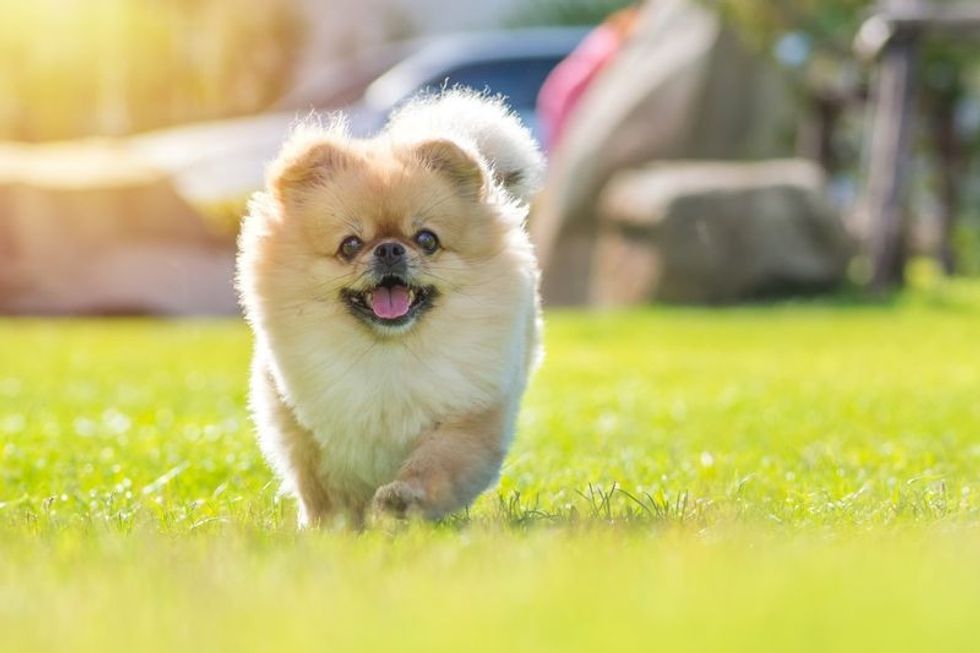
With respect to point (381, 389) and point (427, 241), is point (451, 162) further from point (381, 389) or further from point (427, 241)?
point (381, 389)

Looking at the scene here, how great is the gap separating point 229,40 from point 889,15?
1285 centimetres

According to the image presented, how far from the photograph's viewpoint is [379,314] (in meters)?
4.30

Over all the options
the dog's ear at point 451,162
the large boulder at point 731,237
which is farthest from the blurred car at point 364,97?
the dog's ear at point 451,162

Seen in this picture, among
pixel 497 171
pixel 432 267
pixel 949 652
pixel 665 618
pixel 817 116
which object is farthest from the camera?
pixel 817 116

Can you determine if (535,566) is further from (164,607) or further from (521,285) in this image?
(521,285)

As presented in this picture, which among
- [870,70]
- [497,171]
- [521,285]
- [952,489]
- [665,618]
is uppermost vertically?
[870,70]

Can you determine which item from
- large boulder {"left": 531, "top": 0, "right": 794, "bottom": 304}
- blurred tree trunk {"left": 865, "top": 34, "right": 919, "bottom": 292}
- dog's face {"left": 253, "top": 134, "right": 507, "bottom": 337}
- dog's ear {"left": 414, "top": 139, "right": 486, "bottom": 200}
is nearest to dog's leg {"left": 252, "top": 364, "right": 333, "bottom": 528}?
dog's face {"left": 253, "top": 134, "right": 507, "bottom": 337}

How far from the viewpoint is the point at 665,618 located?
2324mm

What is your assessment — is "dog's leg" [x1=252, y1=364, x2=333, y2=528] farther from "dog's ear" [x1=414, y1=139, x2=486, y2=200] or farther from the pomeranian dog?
"dog's ear" [x1=414, y1=139, x2=486, y2=200]

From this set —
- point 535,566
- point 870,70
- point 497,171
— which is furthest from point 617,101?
point 535,566

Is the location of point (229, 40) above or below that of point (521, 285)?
above

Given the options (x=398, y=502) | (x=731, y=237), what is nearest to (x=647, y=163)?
(x=731, y=237)

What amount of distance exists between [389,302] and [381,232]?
20 cm

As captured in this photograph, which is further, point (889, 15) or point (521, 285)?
point (889, 15)
